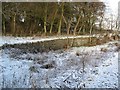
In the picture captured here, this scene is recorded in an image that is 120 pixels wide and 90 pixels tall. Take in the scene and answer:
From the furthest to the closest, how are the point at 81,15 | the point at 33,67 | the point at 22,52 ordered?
1. the point at 81,15
2. the point at 22,52
3. the point at 33,67

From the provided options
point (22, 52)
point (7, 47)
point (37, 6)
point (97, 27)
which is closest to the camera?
point (22, 52)

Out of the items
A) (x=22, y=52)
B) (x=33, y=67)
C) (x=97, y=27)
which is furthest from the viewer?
(x=97, y=27)

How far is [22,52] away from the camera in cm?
2039

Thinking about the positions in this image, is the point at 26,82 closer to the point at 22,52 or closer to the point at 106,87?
the point at 106,87

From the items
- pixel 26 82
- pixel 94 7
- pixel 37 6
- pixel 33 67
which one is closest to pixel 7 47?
pixel 33 67

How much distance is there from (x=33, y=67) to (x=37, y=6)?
27.3m

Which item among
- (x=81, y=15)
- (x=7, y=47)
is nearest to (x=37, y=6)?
(x=81, y=15)

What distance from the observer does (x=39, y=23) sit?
45250 millimetres

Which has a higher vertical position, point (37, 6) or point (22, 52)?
point (37, 6)

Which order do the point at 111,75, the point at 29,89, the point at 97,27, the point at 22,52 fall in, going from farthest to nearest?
1. the point at 97,27
2. the point at 22,52
3. the point at 111,75
4. the point at 29,89

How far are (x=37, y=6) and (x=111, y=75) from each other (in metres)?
29.2

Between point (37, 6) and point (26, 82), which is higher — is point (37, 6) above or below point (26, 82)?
above

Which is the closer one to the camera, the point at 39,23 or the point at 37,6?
the point at 37,6

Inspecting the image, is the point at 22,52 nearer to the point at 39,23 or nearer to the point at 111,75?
the point at 111,75
